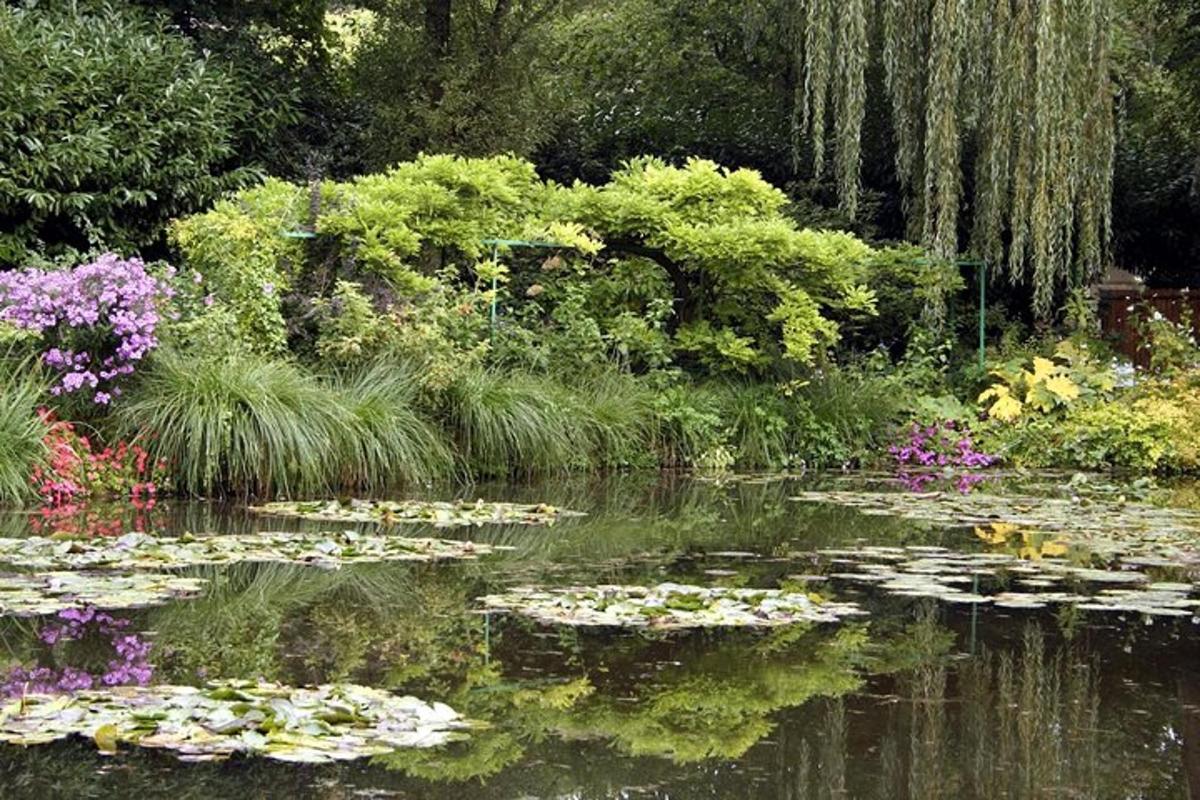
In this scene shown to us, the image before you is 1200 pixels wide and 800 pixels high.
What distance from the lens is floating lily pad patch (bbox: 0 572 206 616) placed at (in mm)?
5312

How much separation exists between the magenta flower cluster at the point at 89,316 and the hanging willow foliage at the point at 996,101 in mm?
6280

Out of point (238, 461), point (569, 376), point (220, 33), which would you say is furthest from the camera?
point (220, 33)

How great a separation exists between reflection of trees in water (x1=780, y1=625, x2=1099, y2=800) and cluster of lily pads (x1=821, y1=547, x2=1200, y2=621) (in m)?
1.12

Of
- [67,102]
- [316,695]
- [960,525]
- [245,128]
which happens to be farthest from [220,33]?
[316,695]

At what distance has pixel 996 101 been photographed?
13211mm

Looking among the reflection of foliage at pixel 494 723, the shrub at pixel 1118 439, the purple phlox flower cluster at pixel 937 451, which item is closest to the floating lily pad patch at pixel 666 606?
the reflection of foliage at pixel 494 723

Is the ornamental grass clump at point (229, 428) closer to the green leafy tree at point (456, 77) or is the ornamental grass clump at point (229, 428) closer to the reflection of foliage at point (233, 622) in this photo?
the reflection of foliage at point (233, 622)

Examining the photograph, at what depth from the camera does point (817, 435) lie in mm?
12719

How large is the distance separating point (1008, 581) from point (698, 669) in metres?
2.29

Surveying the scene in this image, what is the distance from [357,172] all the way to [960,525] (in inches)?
398

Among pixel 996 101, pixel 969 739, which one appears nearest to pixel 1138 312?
pixel 996 101

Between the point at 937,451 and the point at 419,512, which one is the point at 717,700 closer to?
the point at 419,512

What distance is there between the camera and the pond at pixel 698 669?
344 centimetres

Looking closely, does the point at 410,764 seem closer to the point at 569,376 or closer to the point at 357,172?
the point at 569,376
